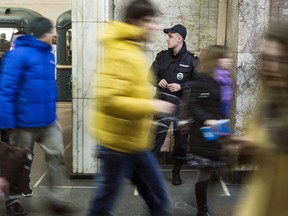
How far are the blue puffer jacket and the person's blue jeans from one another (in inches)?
40.1

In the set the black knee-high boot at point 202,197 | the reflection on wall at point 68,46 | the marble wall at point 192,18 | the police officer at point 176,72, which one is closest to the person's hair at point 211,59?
the black knee-high boot at point 202,197

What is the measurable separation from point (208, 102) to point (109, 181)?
1.28 meters

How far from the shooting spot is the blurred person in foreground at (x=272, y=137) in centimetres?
218

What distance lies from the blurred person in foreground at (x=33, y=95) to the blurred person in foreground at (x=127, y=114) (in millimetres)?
966

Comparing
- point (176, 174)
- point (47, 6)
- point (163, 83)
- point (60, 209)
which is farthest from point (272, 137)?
point (47, 6)

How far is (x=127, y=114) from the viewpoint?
308cm

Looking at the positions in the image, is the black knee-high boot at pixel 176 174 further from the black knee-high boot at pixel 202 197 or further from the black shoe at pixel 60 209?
the black shoe at pixel 60 209

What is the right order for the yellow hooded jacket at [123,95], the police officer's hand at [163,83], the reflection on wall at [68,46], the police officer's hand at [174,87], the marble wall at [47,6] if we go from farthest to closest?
1. the marble wall at [47,6]
2. the reflection on wall at [68,46]
3. the police officer's hand at [163,83]
4. the police officer's hand at [174,87]
5. the yellow hooded jacket at [123,95]

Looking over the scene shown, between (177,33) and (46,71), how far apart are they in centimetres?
199

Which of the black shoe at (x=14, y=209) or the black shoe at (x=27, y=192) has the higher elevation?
the black shoe at (x=27, y=192)

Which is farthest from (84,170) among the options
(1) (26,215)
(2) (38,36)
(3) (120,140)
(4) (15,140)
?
(3) (120,140)

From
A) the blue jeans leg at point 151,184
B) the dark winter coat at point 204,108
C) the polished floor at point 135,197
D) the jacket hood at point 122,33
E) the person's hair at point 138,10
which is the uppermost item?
the person's hair at point 138,10

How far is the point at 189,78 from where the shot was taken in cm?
580

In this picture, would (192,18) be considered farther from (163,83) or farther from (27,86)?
(27,86)
